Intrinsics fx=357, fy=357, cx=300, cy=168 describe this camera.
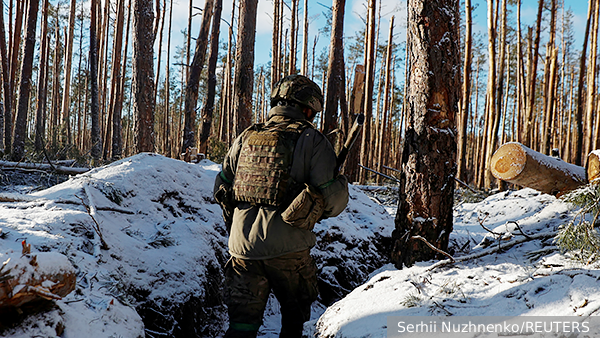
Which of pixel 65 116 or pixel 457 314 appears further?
pixel 65 116

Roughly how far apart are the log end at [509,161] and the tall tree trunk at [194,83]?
7.34 metres

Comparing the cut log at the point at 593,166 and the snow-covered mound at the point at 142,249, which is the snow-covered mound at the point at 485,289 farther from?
A: the snow-covered mound at the point at 142,249

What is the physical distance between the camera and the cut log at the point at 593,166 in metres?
3.53

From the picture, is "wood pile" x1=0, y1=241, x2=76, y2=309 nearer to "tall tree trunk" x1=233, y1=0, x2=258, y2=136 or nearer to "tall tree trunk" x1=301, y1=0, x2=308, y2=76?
"tall tree trunk" x1=233, y1=0, x2=258, y2=136

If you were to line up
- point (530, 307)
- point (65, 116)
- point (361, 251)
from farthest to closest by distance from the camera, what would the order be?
Result: point (65, 116) < point (361, 251) < point (530, 307)

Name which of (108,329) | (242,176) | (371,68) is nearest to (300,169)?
(242,176)

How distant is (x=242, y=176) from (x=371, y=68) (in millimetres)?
9324

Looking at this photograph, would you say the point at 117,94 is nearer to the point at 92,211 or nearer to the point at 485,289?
the point at 92,211

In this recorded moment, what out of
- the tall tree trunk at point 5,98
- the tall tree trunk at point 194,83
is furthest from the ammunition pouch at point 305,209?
the tall tree trunk at point 5,98

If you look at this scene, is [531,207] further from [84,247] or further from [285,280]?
[84,247]

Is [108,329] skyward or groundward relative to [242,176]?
groundward

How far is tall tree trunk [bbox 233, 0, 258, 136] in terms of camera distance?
7.84 metres

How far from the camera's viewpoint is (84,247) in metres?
2.71

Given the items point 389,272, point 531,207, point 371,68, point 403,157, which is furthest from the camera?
point 371,68
